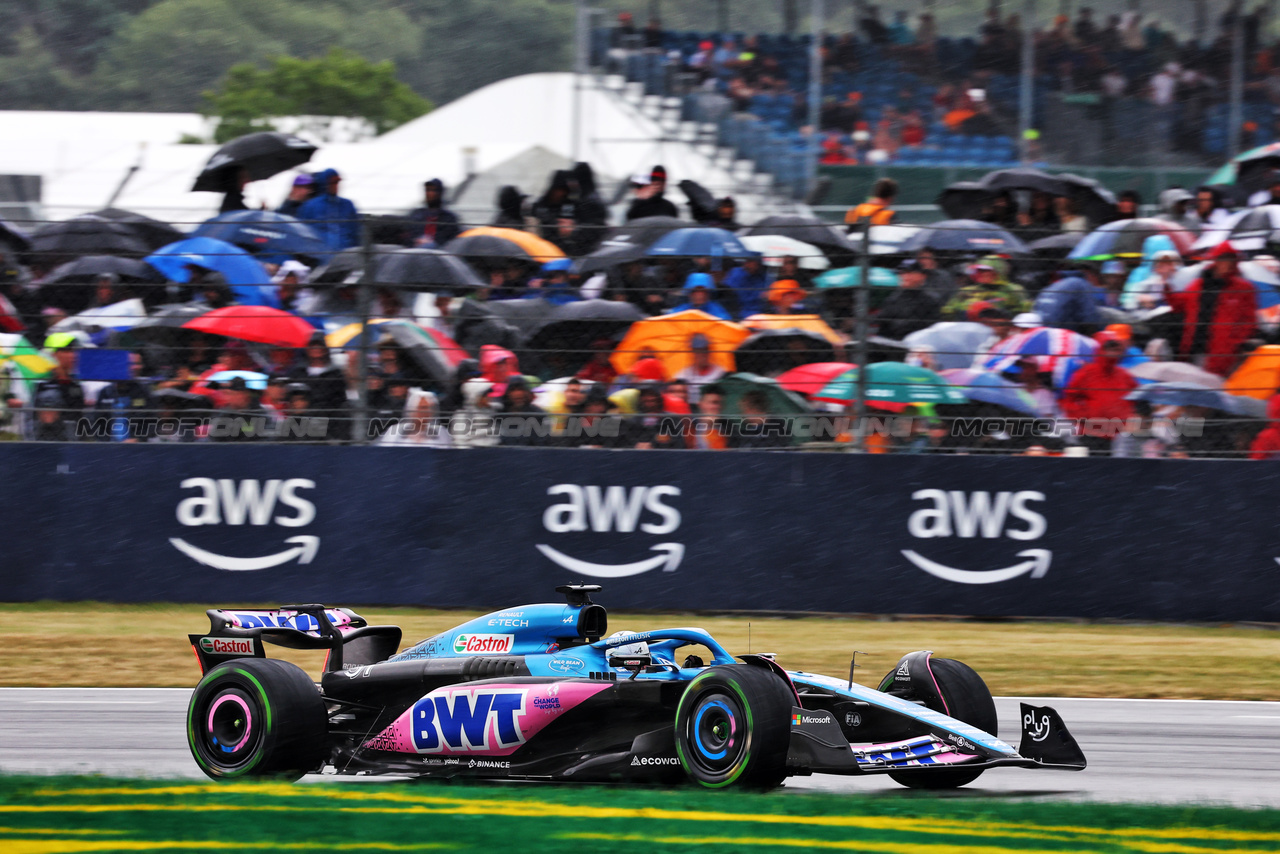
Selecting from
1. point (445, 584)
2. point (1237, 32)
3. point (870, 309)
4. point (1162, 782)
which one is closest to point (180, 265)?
point (445, 584)

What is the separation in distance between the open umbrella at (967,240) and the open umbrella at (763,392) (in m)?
1.22

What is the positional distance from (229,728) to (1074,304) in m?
6.13

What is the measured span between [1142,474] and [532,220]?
193 inches

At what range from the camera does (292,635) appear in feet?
18.4

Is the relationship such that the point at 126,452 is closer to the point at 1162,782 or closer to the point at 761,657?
the point at 761,657

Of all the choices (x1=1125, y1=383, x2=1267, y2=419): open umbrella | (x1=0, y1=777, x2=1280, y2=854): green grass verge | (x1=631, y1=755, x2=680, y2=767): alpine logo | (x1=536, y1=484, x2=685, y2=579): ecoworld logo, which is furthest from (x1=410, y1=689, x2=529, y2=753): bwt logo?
(x1=1125, y1=383, x2=1267, y2=419): open umbrella

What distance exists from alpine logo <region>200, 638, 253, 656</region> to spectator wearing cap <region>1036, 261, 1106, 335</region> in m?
5.69

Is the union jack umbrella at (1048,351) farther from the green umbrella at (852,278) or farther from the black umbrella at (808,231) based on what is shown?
the black umbrella at (808,231)

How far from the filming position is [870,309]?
9.58 meters

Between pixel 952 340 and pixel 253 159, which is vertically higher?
pixel 253 159

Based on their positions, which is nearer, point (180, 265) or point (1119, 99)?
point (180, 265)

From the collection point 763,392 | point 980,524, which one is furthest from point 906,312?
point 980,524

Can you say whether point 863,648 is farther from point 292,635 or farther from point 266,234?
point 266,234

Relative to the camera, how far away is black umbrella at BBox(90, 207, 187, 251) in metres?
10.9
